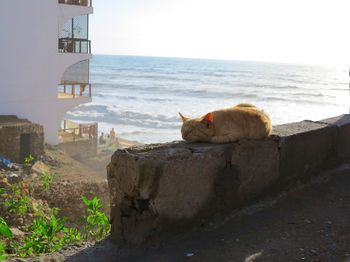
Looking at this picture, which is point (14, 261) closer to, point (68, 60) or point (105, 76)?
point (68, 60)

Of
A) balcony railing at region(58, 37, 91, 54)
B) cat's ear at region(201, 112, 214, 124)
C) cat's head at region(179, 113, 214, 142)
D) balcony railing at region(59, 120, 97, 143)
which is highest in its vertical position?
balcony railing at region(58, 37, 91, 54)

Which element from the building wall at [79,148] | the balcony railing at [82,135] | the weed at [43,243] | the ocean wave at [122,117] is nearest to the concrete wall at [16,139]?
the building wall at [79,148]

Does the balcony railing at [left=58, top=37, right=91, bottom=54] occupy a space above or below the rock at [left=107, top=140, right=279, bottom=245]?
above

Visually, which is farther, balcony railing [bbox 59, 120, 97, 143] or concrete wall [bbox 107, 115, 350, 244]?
balcony railing [bbox 59, 120, 97, 143]

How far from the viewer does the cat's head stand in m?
3.83

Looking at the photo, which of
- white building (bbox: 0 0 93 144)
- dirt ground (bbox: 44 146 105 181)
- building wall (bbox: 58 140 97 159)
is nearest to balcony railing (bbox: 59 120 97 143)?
building wall (bbox: 58 140 97 159)

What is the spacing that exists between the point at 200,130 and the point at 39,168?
1152 cm

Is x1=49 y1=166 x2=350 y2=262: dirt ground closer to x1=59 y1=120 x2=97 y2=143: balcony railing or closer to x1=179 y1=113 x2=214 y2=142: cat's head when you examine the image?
x1=179 y1=113 x2=214 y2=142: cat's head

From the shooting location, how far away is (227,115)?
13.0 ft

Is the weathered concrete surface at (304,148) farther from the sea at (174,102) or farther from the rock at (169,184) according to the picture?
the sea at (174,102)

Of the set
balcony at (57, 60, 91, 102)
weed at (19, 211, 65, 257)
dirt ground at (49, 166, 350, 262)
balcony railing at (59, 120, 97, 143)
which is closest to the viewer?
dirt ground at (49, 166, 350, 262)

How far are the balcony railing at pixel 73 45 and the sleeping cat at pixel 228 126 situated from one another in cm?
1520

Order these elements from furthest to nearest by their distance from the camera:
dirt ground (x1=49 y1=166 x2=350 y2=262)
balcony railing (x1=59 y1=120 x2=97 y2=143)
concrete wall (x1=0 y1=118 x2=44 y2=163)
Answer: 1. balcony railing (x1=59 y1=120 x2=97 y2=143)
2. concrete wall (x1=0 y1=118 x2=44 y2=163)
3. dirt ground (x1=49 y1=166 x2=350 y2=262)

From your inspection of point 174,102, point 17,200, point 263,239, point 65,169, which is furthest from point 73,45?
point 174,102
